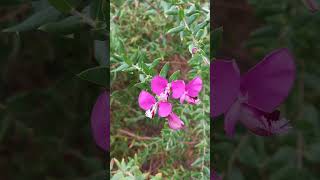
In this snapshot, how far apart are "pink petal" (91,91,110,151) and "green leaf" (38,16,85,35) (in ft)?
0.34

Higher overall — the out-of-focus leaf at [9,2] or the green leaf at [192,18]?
the green leaf at [192,18]

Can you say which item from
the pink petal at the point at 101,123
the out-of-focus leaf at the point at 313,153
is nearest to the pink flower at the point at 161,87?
the pink petal at the point at 101,123

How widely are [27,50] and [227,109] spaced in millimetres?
596

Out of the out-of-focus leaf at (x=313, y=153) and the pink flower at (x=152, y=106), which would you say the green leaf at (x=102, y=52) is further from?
the out-of-focus leaf at (x=313, y=153)

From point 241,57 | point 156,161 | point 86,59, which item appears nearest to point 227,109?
point 156,161

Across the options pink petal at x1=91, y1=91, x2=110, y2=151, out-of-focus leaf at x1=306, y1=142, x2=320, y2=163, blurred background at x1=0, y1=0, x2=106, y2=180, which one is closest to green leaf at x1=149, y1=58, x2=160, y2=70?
pink petal at x1=91, y1=91, x2=110, y2=151

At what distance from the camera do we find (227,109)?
94 cm

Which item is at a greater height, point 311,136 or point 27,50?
point 27,50

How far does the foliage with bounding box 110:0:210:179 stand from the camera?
2.54ft

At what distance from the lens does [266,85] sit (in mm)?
954

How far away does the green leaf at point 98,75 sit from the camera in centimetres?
84

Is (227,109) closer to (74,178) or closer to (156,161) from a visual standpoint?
(156,161)

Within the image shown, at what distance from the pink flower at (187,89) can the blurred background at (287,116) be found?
1.50 feet

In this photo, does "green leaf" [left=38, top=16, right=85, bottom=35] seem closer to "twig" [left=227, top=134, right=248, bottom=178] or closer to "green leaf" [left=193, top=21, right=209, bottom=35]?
"green leaf" [left=193, top=21, right=209, bottom=35]
